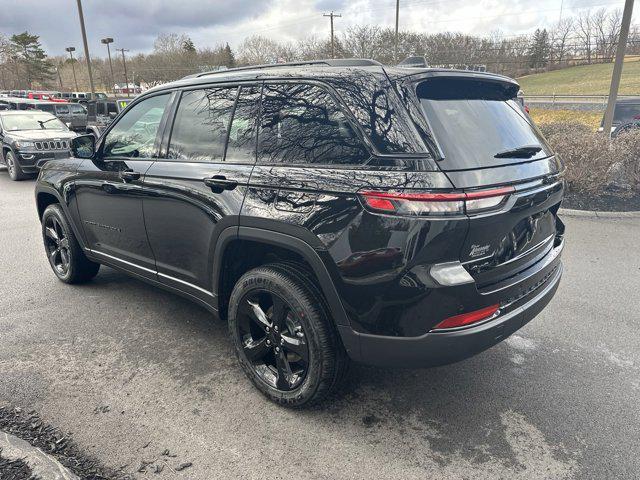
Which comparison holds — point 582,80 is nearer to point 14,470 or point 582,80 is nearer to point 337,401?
point 337,401

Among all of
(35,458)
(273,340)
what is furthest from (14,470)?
(273,340)

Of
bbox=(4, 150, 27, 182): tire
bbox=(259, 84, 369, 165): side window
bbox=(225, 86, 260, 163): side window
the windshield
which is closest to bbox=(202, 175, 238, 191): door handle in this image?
bbox=(225, 86, 260, 163): side window

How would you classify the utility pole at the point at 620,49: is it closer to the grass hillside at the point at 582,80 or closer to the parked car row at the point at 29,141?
the parked car row at the point at 29,141

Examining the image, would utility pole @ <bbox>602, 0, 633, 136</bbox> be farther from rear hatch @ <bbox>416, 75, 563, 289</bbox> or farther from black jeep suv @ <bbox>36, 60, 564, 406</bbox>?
black jeep suv @ <bbox>36, 60, 564, 406</bbox>

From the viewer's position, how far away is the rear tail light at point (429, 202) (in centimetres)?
203

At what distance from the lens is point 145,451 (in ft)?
7.84

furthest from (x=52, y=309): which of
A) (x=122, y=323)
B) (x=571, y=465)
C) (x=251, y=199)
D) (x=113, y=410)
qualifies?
(x=571, y=465)

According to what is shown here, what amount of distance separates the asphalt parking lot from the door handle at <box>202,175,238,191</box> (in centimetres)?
125

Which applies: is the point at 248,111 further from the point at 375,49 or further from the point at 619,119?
the point at 375,49

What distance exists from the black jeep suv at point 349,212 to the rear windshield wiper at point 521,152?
1cm

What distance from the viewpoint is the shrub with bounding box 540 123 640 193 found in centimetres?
683

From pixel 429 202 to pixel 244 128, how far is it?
4.13 ft

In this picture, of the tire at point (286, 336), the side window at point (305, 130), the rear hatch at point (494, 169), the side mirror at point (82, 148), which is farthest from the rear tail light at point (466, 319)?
the side mirror at point (82, 148)

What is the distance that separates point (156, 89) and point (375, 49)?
172 feet
